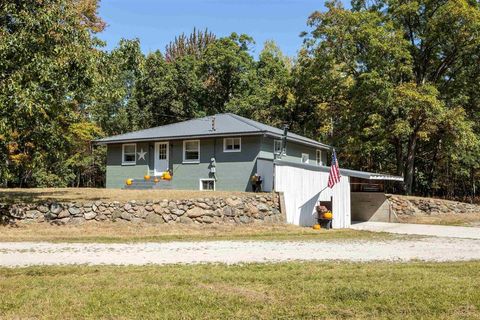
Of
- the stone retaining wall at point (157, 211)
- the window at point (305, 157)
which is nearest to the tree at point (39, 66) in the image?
the stone retaining wall at point (157, 211)

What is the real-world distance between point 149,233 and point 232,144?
9792 millimetres

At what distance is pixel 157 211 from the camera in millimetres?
16953

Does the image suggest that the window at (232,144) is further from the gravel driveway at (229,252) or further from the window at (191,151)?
the gravel driveway at (229,252)

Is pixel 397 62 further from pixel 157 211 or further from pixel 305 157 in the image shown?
pixel 157 211

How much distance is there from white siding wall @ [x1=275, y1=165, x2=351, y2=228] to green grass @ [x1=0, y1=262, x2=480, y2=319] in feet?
39.6

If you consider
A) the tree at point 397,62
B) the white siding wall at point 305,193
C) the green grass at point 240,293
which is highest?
the tree at point 397,62

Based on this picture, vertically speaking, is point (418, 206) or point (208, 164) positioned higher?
point (208, 164)

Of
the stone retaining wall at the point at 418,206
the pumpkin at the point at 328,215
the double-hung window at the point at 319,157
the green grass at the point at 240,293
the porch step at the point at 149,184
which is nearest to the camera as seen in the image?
the green grass at the point at 240,293

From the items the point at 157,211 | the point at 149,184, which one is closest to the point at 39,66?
the point at 157,211

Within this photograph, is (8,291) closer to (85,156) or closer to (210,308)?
(210,308)

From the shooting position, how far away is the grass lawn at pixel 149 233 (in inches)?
550

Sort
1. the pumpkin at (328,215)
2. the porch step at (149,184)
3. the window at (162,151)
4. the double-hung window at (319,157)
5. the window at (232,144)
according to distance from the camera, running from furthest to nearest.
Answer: the double-hung window at (319,157), the window at (162,151), the porch step at (149,184), the window at (232,144), the pumpkin at (328,215)

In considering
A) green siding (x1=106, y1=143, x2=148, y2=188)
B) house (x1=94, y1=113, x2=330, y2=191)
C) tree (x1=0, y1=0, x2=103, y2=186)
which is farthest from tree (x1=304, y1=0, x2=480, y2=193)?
tree (x1=0, y1=0, x2=103, y2=186)

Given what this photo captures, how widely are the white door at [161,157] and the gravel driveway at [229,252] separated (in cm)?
1358
